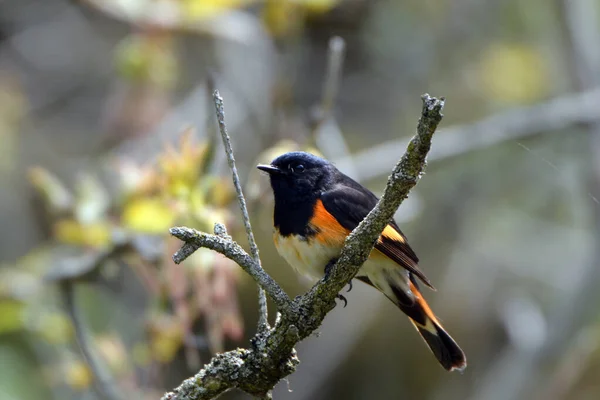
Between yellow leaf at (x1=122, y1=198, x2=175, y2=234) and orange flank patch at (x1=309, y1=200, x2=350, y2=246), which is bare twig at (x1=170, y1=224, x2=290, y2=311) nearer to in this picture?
orange flank patch at (x1=309, y1=200, x2=350, y2=246)

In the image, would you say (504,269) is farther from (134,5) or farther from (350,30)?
(134,5)

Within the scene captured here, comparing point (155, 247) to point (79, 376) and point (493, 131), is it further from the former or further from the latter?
point (493, 131)

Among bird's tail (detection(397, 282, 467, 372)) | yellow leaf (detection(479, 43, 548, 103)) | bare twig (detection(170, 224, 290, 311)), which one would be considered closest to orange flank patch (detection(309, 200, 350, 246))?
bird's tail (detection(397, 282, 467, 372))

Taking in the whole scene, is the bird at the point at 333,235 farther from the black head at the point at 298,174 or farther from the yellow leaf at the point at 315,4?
the yellow leaf at the point at 315,4

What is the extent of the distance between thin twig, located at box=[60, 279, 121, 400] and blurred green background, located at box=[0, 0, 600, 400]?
0.02m

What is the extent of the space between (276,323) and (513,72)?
663 centimetres

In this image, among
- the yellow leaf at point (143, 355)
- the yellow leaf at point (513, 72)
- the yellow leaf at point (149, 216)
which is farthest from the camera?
the yellow leaf at point (513, 72)

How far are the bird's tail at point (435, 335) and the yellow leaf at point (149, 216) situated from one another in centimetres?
109

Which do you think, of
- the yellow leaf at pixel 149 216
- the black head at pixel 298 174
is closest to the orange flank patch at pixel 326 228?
the black head at pixel 298 174

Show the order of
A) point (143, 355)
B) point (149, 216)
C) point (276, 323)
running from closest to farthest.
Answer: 1. point (276, 323)
2. point (149, 216)
3. point (143, 355)

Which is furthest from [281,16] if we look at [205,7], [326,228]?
[326,228]

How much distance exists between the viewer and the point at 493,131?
5344mm

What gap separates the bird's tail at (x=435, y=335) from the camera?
122 inches

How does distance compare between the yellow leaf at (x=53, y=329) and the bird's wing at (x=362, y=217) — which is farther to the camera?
the yellow leaf at (x=53, y=329)
